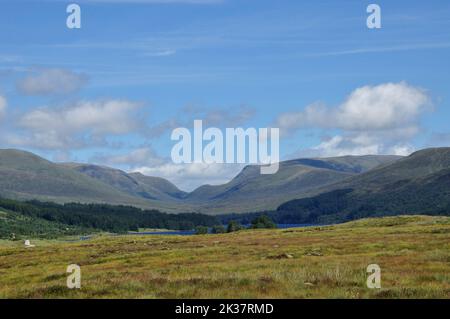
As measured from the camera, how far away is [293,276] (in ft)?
99.7

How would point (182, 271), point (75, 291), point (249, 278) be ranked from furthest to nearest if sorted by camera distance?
point (182, 271), point (249, 278), point (75, 291)

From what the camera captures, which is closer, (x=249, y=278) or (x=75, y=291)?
(x=75, y=291)
